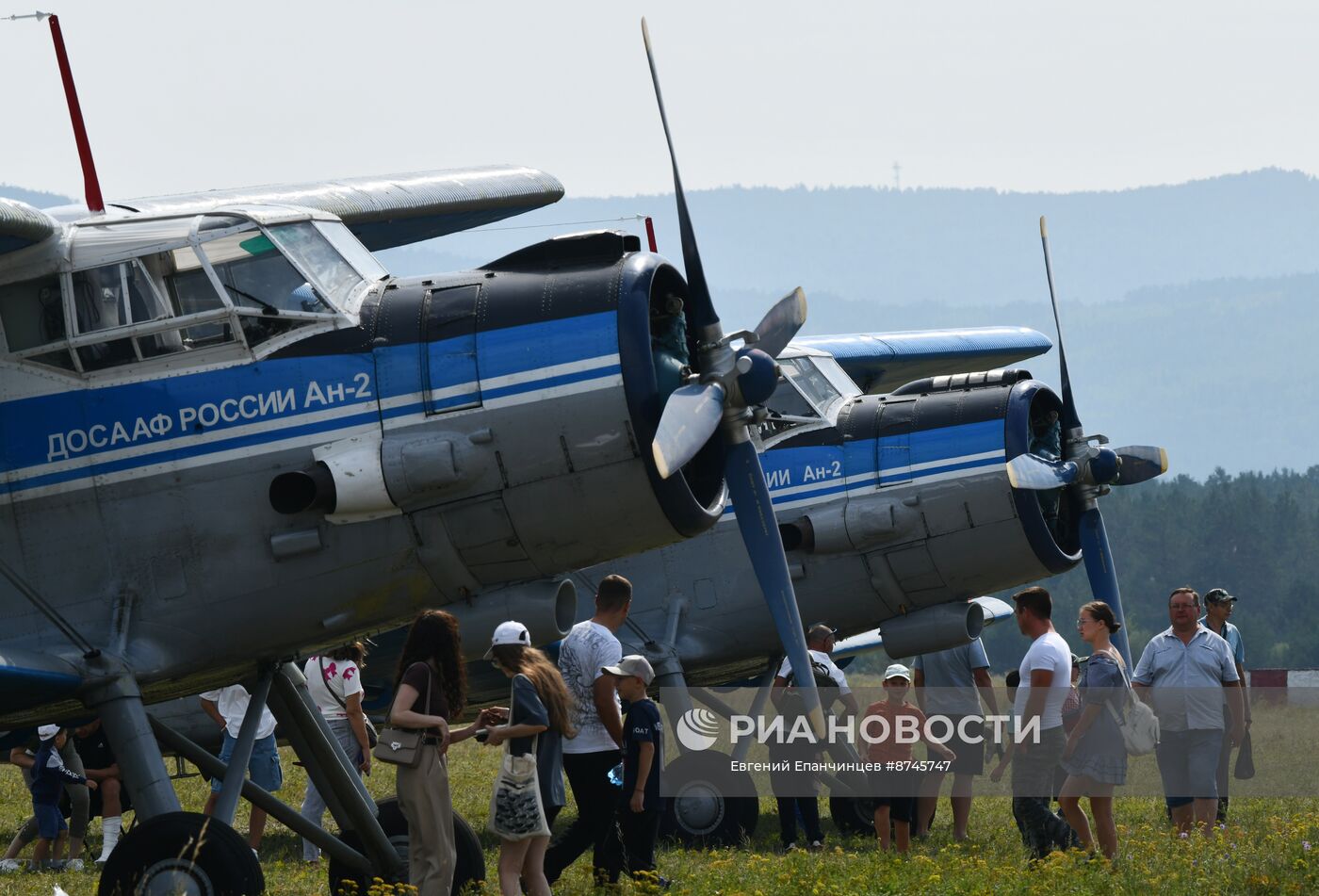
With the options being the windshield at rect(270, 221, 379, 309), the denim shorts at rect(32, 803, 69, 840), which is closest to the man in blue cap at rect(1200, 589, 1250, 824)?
the windshield at rect(270, 221, 379, 309)

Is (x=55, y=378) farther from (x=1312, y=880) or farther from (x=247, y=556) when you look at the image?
(x=1312, y=880)

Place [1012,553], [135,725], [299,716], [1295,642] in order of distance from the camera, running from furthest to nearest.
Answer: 1. [1295,642]
2. [1012,553]
3. [299,716]
4. [135,725]

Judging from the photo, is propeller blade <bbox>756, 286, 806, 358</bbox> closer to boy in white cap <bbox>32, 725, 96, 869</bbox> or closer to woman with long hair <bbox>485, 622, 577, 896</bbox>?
woman with long hair <bbox>485, 622, 577, 896</bbox>

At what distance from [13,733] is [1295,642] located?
83.4 metres

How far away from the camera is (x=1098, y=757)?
11.0 meters

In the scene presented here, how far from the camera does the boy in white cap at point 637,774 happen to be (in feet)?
33.4

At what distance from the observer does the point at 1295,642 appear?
86562 mm

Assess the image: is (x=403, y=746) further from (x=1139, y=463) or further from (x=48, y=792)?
(x=1139, y=463)

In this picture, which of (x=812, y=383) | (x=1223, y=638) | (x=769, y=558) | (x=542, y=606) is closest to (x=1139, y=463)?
(x=1223, y=638)

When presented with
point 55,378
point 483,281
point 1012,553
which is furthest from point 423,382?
point 1012,553

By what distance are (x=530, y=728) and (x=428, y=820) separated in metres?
0.73

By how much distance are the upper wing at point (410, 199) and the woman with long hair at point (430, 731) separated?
11.7 feet

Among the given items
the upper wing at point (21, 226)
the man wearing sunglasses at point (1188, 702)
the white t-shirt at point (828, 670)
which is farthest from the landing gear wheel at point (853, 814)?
→ the upper wing at point (21, 226)

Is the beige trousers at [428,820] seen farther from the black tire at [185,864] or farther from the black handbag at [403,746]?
the black tire at [185,864]
